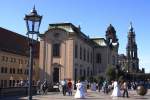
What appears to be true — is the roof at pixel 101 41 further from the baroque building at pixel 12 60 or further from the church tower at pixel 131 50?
the church tower at pixel 131 50

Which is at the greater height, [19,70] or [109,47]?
[109,47]

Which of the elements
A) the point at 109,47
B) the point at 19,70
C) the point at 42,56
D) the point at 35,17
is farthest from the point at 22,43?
the point at 35,17

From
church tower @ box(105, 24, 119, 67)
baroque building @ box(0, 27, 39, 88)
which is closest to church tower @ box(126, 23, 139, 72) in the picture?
church tower @ box(105, 24, 119, 67)

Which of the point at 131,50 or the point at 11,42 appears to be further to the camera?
the point at 131,50

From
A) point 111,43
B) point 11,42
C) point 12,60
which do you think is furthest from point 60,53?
point 111,43

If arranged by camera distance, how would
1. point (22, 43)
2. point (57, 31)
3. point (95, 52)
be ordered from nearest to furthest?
point (57, 31)
point (22, 43)
point (95, 52)

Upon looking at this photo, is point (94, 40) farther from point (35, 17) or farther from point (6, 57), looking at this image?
point (35, 17)

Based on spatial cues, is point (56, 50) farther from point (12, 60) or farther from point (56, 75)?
point (12, 60)

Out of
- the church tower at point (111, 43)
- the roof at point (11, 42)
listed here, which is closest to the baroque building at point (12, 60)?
the roof at point (11, 42)

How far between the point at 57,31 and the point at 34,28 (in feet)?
171

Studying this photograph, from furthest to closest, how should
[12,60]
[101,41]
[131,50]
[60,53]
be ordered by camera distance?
[131,50]
[101,41]
[12,60]
[60,53]

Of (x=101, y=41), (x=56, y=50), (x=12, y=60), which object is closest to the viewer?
(x=56, y=50)

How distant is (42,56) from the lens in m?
67.0

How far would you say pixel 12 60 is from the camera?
7156 cm
